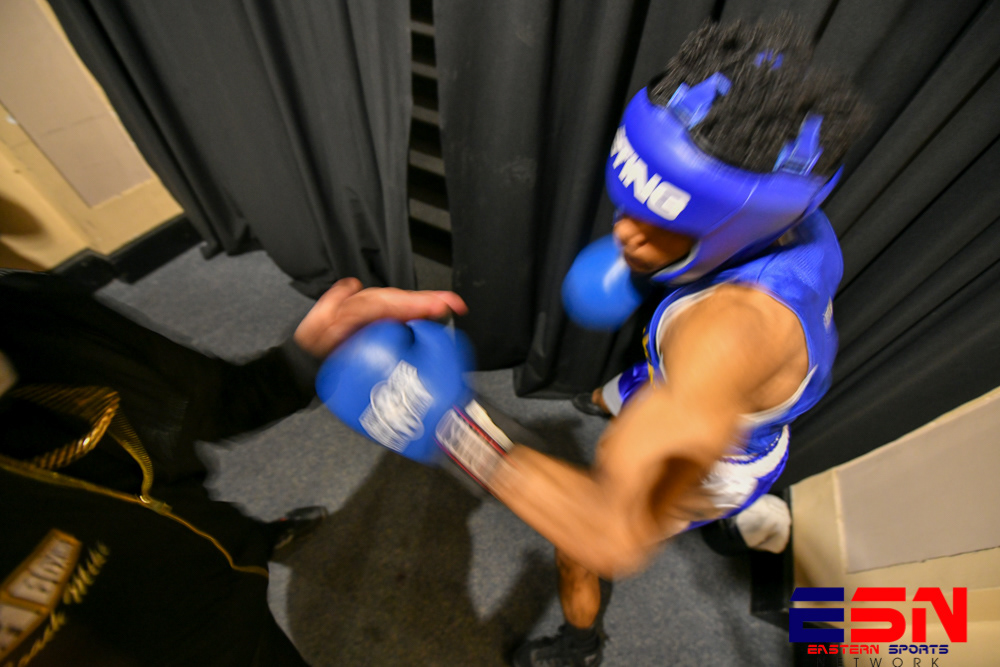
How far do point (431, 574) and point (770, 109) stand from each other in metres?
1.31

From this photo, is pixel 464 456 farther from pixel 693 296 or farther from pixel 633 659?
pixel 633 659

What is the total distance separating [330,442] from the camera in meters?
1.48

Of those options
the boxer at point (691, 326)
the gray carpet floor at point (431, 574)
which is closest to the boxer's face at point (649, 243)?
the boxer at point (691, 326)

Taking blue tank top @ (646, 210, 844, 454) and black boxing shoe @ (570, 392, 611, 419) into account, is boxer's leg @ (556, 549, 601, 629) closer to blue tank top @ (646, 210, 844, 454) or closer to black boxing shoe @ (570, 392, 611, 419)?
blue tank top @ (646, 210, 844, 454)

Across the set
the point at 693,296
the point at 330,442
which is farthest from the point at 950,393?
the point at 330,442

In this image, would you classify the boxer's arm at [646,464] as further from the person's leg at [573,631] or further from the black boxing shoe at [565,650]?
the black boxing shoe at [565,650]

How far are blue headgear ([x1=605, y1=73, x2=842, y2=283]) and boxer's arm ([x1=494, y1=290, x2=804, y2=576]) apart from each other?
150 millimetres

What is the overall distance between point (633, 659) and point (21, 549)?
1.26 meters

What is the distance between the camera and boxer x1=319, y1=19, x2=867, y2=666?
1.44ft

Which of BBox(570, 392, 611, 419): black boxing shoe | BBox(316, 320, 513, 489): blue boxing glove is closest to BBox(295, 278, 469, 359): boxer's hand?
BBox(316, 320, 513, 489): blue boxing glove

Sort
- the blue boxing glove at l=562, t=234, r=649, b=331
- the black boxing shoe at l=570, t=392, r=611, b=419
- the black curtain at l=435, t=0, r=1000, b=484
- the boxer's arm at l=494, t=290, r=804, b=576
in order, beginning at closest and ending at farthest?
the boxer's arm at l=494, t=290, r=804, b=576
the black curtain at l=435, t=0, r=1000, b=484
the blue boxing glove at l=562, t=234, r=649, b=331
the black boxing shoe at l=570, t=392, r=611, b=419

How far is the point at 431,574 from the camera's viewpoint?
120cm

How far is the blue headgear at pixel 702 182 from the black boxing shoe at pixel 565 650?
970 mm

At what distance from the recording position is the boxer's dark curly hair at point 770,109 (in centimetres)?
50
